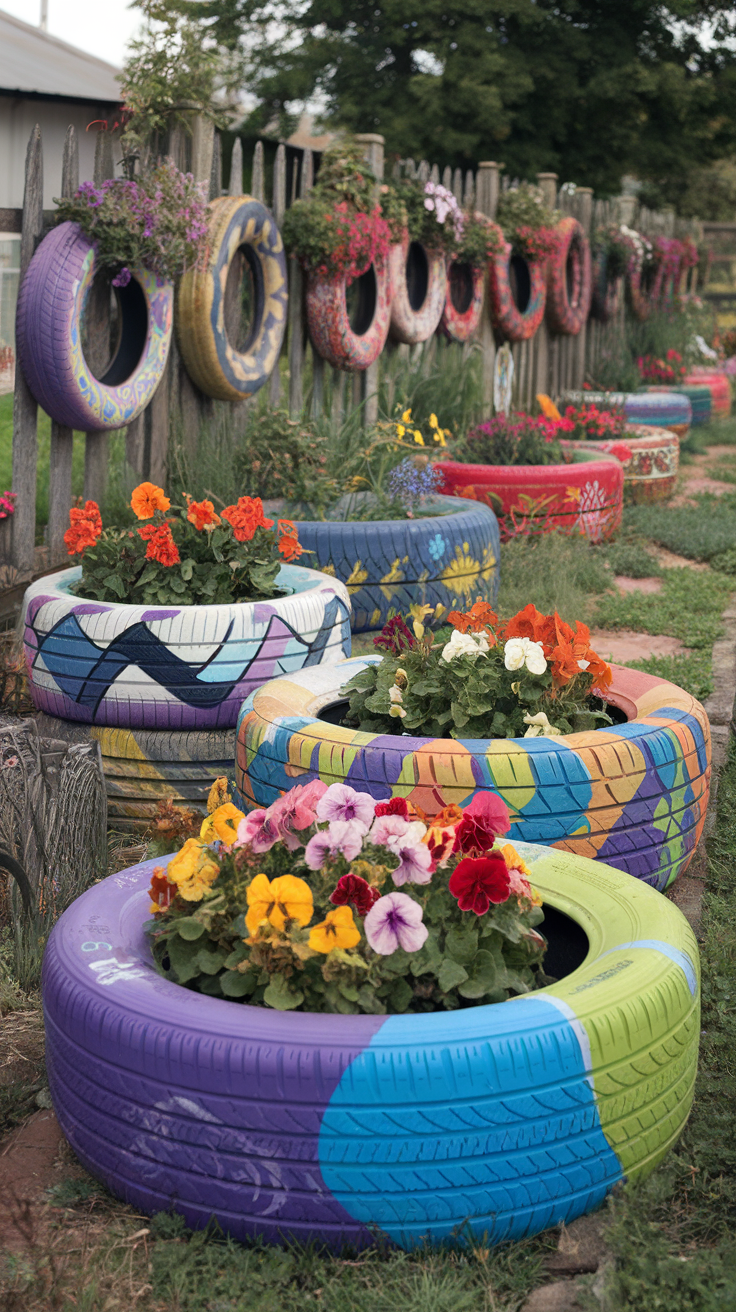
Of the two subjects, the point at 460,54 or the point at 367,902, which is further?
the point at 460,54

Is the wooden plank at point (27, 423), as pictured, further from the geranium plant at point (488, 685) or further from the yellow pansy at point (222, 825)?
the yellow pansy at point (222, 825)

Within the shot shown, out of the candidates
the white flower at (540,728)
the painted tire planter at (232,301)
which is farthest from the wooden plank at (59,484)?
the white flower at (540,728)

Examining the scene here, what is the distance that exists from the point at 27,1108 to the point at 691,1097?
3.90 feet

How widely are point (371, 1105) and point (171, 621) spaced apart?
1918 mm

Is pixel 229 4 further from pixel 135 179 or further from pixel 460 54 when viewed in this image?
pixel 135 179

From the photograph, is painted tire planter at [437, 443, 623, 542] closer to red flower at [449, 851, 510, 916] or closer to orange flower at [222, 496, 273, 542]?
orange flower at [222, 496, 273, 542]

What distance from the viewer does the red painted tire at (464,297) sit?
9570mm

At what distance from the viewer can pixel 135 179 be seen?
17.4 feet

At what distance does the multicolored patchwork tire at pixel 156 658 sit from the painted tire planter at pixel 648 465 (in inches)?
221

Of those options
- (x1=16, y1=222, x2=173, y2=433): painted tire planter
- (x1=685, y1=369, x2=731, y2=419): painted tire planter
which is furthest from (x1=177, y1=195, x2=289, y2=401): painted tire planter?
(x1=685, y1=369, x2=731, y2=419): painted tire planter

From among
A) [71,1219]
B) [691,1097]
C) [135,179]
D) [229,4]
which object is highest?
[229,4]

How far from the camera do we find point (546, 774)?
263 cm

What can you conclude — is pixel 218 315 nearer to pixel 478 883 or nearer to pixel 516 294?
pixel 478 883

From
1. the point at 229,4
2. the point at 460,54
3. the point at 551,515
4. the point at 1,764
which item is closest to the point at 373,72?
the point at 460,54
